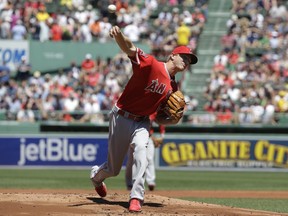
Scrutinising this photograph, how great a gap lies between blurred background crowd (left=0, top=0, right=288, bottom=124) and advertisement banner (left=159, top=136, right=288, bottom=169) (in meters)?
0.76

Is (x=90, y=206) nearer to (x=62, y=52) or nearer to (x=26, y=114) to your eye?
(x=26, y=114)

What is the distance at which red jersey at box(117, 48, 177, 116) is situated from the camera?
10.1 meters

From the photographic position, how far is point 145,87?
1017cm

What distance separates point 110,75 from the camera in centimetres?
2597

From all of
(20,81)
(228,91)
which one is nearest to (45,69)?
(20,81)

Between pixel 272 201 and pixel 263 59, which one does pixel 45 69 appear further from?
pixel 272 201

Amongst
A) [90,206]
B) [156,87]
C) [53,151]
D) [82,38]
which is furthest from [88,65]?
[156,87]

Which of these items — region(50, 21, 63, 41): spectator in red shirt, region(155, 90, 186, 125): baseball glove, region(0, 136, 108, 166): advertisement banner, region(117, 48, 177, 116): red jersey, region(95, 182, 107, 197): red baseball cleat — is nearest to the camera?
region(117, 48, 177, 116): red jersey

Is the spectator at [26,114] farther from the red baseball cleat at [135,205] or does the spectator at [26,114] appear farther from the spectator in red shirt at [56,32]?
the red baseball cleat at [135,205]

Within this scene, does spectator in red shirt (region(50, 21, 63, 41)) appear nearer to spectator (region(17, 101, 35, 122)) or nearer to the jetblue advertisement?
spectator (region(17, 101, 35, 122))

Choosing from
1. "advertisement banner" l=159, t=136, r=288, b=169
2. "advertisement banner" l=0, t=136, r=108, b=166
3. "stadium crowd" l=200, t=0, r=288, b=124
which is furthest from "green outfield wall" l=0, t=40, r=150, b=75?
"advertisement banner" l=159, t=136, r=288, b=169

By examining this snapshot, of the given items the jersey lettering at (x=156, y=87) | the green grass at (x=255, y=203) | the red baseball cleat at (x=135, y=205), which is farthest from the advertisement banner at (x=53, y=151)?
the red baseball cleat at (x=135, y=205)

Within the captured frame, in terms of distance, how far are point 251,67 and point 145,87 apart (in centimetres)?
1690

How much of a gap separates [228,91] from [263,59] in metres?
2.32
